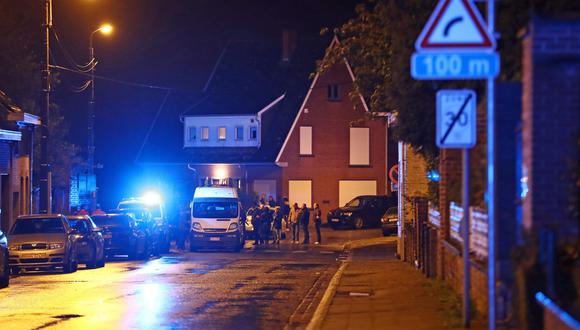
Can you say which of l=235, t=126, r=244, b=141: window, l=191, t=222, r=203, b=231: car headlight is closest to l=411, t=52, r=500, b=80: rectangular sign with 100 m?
l=191, t=222, r=203, b=231: car headlight

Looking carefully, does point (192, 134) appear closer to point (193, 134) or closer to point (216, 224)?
point (193, 134)

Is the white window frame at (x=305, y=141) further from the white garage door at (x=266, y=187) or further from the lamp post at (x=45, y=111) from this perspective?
the lamp post at (x=45, y=111)

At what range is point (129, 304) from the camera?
17.9 metres

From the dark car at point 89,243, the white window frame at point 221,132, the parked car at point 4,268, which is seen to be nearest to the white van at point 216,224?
the dark car at point 89,243

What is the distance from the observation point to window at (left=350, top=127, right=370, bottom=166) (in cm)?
5762

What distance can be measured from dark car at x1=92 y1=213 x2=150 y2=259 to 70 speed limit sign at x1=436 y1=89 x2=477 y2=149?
21.9 meters

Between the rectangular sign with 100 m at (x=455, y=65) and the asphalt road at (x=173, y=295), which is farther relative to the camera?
the asphalt road at (x=173, y=295)

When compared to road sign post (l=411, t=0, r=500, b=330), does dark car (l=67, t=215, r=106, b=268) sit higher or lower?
lower

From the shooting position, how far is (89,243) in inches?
1100

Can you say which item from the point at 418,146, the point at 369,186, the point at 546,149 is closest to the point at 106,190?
the point at 369,186

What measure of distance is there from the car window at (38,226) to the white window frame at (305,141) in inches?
1214

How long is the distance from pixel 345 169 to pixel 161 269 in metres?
31.4

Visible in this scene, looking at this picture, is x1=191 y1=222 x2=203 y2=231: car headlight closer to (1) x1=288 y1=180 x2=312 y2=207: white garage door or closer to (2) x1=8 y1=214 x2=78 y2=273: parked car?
(2) x1=8 y1=214 x2=78 y2=273: parked car

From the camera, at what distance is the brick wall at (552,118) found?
1105 cm
